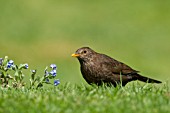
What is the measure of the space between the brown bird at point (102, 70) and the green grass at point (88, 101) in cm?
129

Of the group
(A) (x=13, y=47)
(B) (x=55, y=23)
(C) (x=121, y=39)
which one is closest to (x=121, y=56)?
(C) (x=121, y=39)

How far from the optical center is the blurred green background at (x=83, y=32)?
21.7m

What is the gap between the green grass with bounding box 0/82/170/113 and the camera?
789cm

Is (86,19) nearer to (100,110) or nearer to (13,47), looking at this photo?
(13,47)

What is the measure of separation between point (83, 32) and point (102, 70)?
554 inches

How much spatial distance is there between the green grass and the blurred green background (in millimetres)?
8299

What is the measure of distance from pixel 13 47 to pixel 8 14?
4.21 meters

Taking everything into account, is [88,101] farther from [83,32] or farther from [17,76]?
[83,32]

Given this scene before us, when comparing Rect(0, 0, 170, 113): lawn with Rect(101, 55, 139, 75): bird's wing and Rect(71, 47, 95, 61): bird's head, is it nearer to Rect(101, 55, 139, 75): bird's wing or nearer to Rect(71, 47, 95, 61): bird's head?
Rect(71, 47, 95, 61): bird's head

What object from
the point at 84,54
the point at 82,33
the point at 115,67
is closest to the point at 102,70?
the point at 115,67

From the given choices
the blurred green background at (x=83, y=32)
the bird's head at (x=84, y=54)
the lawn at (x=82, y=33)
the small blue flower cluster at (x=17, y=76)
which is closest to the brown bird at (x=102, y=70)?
the bird's head at (x=84, y=54)

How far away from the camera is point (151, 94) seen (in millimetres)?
8969

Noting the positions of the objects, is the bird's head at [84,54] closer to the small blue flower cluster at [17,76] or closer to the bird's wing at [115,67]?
the bird's wing at [115,67]

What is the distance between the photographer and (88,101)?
8.37 metres
